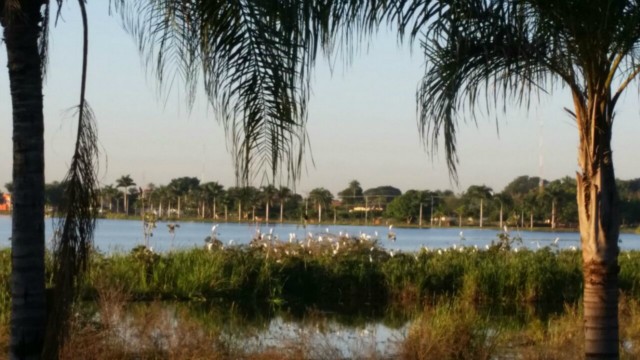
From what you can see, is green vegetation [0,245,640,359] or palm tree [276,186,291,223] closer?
palm tree [276,186,291,223]

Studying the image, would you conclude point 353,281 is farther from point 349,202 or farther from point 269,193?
point 269,193

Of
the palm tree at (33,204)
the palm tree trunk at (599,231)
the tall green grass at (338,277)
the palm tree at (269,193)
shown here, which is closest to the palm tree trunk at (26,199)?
the palm tree at (33,204)

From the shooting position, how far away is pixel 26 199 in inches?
246

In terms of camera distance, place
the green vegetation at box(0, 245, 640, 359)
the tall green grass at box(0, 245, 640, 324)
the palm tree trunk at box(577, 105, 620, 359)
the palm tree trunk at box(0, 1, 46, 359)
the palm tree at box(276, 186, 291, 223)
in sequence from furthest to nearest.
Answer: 1. the tall green grass at box(0, 245, 640, 324)
2. the green vegetation at box(0, 245, 640, 359)
3. the palm tree trunk at box(577, 105, 620, 359)
4. the palm tree trunk at box(0, 1, 46, 359)
5. the palm tree at box(276, 186, 291, 223)

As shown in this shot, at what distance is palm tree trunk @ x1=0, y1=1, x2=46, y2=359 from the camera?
6.25 m

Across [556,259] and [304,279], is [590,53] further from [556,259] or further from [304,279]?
[556,259]

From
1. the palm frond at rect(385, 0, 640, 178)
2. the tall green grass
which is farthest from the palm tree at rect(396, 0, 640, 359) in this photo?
the tall green grass

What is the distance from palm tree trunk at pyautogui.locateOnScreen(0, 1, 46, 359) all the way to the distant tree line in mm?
282

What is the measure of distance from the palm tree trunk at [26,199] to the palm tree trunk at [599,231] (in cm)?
403

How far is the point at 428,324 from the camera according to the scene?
36.4ft

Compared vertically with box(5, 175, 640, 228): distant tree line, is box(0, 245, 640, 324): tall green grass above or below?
below

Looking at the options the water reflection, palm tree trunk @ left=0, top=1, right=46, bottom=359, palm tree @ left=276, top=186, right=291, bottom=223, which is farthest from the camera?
the water reflection

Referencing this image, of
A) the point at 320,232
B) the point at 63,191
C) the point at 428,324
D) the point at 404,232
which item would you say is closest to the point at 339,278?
the point at 320,232

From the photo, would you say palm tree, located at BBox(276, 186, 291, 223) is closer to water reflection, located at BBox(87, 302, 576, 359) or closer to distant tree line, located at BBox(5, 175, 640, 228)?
distant tree line, located at BBox(5, 175, 640, 228)
